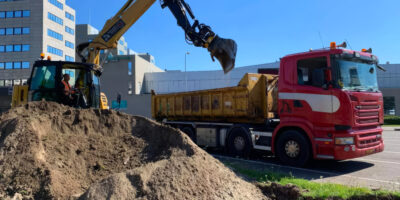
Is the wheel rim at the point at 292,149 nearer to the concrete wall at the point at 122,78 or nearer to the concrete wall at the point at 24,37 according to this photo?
the concrete wall at the point at 122,78

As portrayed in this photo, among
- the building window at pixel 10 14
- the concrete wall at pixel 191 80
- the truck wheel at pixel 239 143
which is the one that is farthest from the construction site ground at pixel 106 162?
the building window at pixel 10 14

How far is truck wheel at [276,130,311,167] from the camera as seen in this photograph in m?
7.44

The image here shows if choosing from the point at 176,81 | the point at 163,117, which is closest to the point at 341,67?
the point at 163,117

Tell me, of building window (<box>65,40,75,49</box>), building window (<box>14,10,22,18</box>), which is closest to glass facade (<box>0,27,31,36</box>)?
building window (<box>14,10,22,18</box>)

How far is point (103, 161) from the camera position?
5.09 metres

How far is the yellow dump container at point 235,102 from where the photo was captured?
917cm

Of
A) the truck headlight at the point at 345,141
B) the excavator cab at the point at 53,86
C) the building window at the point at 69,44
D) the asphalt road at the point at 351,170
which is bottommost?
the asphalt road at the point at 351,170

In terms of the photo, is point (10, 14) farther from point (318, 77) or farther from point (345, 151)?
point (345, 151)

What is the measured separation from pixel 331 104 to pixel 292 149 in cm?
147

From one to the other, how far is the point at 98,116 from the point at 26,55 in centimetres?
5576

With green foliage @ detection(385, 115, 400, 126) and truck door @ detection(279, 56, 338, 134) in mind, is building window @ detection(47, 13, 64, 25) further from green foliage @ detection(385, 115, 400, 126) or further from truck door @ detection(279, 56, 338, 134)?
truck door @ detection(279, 56, 338, 134)

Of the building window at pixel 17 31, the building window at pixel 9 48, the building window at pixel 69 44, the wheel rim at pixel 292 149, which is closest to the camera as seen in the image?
the wheel rim at pixel 292 149

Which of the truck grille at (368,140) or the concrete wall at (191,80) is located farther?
the concrete wall at (191,80)

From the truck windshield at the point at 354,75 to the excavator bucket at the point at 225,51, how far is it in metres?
2.68
